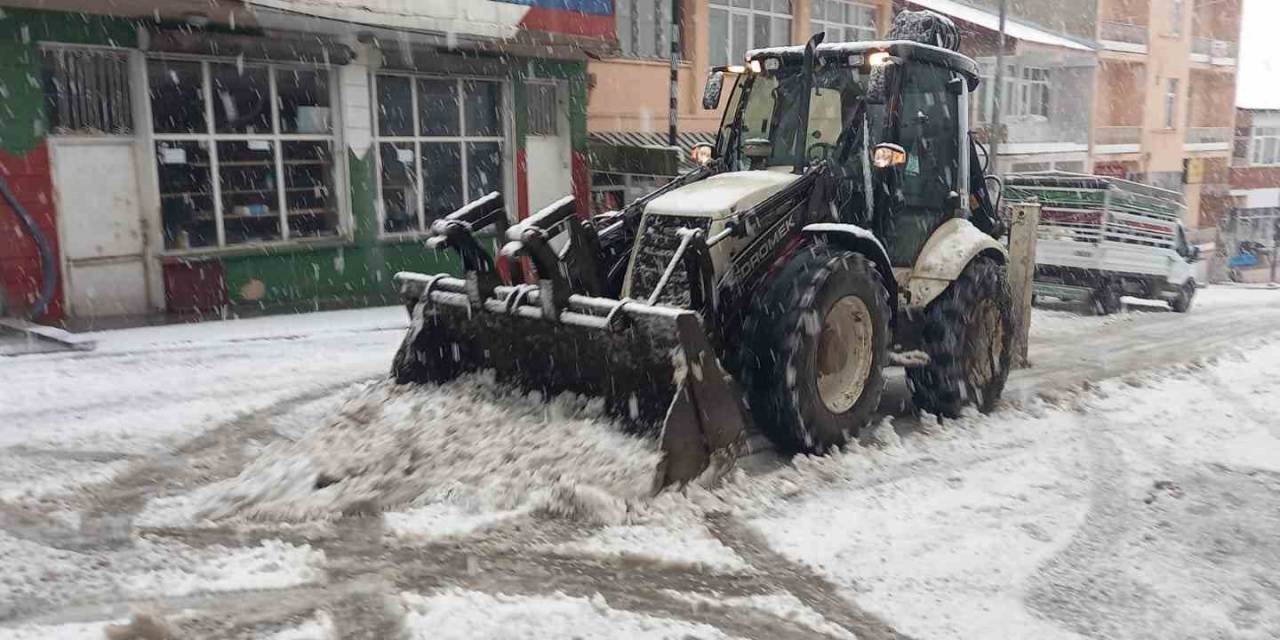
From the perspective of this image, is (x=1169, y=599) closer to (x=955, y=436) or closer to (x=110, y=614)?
(x=955, y=436)

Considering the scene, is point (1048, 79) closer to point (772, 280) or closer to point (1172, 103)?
point (1172, 103)

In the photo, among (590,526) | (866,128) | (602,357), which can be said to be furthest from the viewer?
(866,128)

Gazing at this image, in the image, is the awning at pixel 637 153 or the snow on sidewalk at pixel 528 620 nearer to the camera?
the snow on sidewalk at pixel 528 620

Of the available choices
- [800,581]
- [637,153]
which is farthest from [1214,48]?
[800,581]

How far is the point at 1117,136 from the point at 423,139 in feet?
88.0

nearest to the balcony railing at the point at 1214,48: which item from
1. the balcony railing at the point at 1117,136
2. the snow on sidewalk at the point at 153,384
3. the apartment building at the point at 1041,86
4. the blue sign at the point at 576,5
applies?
the balcony railing at the point at 1117,136

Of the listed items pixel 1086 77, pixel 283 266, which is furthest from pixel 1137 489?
pixel 1086 77

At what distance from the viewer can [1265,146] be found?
4156 centimetres

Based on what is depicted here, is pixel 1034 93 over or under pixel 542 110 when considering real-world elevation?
over

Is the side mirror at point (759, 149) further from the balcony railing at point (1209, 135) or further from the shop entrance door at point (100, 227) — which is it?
the balcony railing at point (1209, 135)

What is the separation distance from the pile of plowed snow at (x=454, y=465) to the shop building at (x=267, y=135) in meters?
6.85

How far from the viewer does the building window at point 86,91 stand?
1063cm

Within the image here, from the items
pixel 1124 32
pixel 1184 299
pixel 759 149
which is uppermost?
pixel 1124 32

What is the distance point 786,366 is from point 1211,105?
1602 inches
